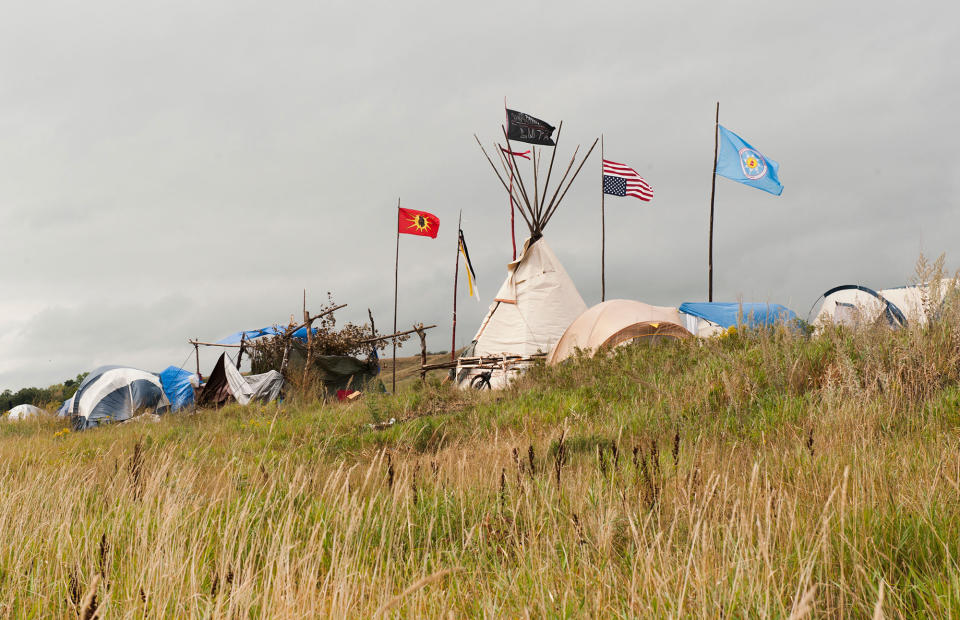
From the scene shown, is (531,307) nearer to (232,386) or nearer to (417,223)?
(417,223)

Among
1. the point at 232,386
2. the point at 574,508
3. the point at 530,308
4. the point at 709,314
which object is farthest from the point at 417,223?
the point at 574,508

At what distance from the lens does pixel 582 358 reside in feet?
32.7

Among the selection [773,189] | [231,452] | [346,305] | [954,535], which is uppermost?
[773,189]

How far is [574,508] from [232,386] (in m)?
14.3

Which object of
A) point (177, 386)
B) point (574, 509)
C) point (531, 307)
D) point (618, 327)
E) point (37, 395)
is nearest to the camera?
point (574, 509)

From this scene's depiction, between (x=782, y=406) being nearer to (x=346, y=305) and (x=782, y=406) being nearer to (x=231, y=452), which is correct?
(x=231, y=452)

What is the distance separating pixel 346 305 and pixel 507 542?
1571 cm

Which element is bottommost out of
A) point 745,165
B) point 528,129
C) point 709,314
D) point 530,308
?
point 709,314

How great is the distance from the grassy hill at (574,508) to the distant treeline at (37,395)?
2149 cm

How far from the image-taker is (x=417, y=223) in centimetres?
2264

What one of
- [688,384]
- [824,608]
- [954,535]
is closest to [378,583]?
[824,608]

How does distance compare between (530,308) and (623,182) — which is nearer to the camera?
(530,308)

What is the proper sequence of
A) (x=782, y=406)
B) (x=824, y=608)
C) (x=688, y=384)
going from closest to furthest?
(x=824, y=608) → (x=782, y=406) → (x=688, y=384)

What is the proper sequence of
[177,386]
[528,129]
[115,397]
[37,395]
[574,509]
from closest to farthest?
[574,509], [115,397], [177,386], [528,129], [37,395]
